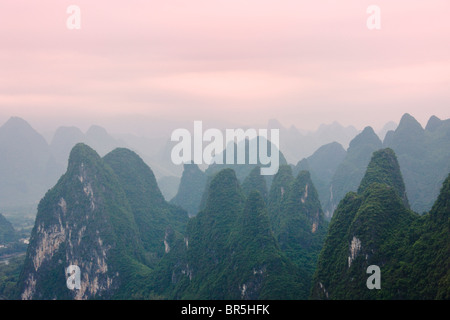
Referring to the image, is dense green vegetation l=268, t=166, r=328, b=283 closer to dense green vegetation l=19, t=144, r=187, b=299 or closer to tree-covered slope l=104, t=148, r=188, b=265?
tree-covered slope l=104, t=148, r=188, b=265

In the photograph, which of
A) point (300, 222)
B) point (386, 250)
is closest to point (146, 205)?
point (300, 222)

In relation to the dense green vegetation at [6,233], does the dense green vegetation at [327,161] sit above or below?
above

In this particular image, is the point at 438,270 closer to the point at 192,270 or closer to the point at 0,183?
the point at 192,270

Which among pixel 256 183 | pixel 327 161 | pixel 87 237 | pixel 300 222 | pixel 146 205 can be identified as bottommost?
pixel 87 237

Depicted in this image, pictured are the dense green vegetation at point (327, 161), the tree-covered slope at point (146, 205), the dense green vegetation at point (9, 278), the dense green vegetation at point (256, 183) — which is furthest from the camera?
the dense green vegetation at point (327, 161)

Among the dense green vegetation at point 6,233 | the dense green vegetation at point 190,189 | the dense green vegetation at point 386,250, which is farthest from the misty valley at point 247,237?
the dense green vegetation at point 190,189

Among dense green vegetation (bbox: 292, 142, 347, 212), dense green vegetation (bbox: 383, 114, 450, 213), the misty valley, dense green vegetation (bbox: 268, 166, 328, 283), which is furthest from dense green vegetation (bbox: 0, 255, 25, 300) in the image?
dense green vegetation (bbox: 292, 142, 347, 212)

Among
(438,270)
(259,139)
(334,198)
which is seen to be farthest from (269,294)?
(259,139)

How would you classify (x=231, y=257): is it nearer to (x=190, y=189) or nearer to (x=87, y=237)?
(x=87, y=237)

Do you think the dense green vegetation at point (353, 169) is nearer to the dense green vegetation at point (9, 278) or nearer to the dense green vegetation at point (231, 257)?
the dense green vegetation at point (231, 257)
